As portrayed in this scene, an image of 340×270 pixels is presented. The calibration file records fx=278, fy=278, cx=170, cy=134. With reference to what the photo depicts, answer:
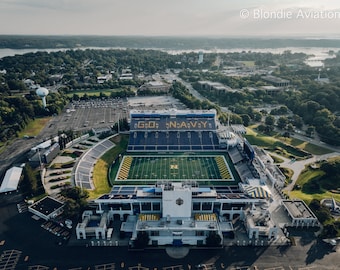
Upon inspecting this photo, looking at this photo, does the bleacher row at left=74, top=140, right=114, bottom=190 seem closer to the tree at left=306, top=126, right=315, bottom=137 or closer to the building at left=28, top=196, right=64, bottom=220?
the building at left=28, top=196, right=64, bottom=220

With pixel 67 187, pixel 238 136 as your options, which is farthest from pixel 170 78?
pixel 67 187

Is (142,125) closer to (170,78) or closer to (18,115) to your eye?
(18,115)

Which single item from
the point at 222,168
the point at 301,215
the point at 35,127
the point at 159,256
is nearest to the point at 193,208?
the point at 159,256

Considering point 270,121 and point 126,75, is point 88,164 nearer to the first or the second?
point 270,121

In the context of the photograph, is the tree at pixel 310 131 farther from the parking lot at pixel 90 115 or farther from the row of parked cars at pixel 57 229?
the row of parked cars at pixel 57 229

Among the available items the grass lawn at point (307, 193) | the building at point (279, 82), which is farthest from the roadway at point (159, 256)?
the building at point (279, 82)

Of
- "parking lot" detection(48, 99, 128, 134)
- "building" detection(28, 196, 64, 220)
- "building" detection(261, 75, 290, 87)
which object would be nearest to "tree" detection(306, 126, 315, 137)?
"parking lot" detection(48, 99, 128, 134)

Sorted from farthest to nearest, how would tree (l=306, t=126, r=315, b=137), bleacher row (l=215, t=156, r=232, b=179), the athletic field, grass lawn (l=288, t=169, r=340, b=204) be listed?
tree (l=306, t=126, r=315, b=137) → bleacher row (l=215, t=156, r=232, b=179) → the athletic field → grass lawn (l=288, t=169, r=340, b=204)
